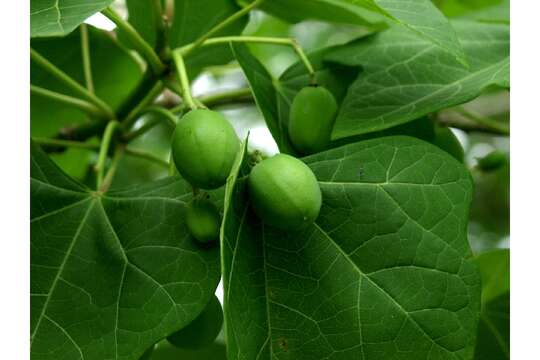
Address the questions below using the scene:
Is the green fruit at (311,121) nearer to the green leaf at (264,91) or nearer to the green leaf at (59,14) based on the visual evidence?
the green leaf at (264,91)

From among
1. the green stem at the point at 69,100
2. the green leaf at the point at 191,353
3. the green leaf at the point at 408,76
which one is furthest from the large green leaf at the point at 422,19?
the green leaf at the point at 191,353

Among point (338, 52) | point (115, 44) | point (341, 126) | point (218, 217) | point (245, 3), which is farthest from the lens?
point (115, 44)

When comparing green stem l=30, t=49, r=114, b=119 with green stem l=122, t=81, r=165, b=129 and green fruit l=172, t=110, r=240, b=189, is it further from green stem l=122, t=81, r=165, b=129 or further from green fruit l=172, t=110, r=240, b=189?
green fruit l=172, t=110, r=240, b=189

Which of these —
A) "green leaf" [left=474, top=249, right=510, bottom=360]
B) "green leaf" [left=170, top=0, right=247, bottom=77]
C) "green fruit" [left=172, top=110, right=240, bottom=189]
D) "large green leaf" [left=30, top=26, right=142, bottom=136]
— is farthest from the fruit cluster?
"large green leaf" [left=30, top=26, right=142, bottom=136]

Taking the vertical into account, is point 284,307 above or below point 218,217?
below

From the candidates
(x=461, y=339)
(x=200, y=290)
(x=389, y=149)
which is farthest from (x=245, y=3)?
(x=461, y=339)

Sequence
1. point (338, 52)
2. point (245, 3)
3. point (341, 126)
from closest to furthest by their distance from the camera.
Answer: point (341, 126) < point (338, 52) < point (245, 3)

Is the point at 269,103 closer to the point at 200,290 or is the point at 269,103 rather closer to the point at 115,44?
the point at 200,290
